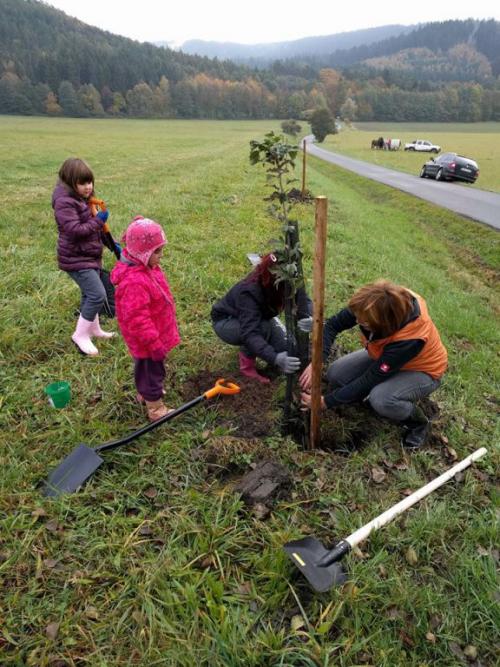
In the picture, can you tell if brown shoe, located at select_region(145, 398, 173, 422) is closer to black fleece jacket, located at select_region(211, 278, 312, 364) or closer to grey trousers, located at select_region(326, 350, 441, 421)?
black fleece jacket, located at select_region(211, 278, 312, 364)

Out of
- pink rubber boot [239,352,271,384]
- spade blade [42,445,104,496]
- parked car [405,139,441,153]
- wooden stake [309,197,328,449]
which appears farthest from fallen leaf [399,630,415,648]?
parked car [405,139,441,153]

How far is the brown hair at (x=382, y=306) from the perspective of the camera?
9.77ft

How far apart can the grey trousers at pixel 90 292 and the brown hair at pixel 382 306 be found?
8.36 feet

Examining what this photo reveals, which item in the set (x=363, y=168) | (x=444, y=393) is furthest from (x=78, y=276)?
(x=363, y=168)

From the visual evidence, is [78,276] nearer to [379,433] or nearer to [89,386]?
[89,386]

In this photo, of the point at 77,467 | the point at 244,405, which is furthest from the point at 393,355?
the point at 77,467

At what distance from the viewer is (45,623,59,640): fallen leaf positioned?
82.7 inches

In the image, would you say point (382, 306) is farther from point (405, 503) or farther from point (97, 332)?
point (97, 332)

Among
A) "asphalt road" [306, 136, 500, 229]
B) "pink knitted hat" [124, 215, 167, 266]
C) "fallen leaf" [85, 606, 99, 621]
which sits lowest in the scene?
"asphalt road" [306, 136, 500, 229]

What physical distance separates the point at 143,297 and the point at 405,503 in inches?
87.7

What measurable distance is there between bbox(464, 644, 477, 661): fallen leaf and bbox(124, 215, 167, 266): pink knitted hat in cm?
292

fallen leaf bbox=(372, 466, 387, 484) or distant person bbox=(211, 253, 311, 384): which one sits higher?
distant person bbox=(211, 253, 311, 384)

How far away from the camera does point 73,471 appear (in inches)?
114

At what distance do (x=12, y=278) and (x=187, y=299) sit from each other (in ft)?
7.30
